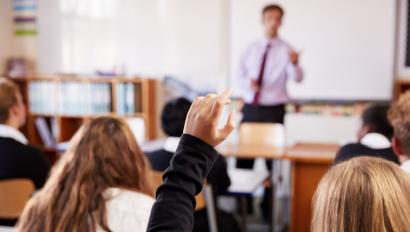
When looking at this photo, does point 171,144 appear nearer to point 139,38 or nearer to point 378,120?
point 378,120

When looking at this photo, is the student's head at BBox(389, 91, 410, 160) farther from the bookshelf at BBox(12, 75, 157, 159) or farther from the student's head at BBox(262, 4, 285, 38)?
the bookshelf at BBox(12, 75, 157, 159)

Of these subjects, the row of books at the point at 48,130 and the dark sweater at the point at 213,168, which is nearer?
the dark sweater at the point at 213,168

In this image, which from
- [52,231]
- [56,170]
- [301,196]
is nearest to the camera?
[52,231]

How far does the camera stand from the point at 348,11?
4691mm

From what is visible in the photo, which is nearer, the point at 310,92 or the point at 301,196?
the point at 301,196

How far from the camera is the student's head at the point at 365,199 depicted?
76cm

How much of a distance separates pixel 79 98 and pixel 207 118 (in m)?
4.67

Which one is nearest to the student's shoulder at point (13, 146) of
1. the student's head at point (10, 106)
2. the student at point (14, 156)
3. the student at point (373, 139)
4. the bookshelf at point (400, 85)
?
the student at point (14, 156)

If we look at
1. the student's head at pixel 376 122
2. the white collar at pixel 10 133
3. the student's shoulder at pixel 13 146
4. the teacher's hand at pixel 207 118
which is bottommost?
the student's shoulder at pixel 13 146

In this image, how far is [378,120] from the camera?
97.6 inches

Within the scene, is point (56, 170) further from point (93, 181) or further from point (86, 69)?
point (86, 69)

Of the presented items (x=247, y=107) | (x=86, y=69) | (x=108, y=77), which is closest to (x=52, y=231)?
(x=247, y=107)

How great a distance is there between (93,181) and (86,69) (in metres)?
4.18

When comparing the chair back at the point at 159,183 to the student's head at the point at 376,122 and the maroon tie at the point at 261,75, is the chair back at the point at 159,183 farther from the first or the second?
the maroon tie at the point at 261,75
